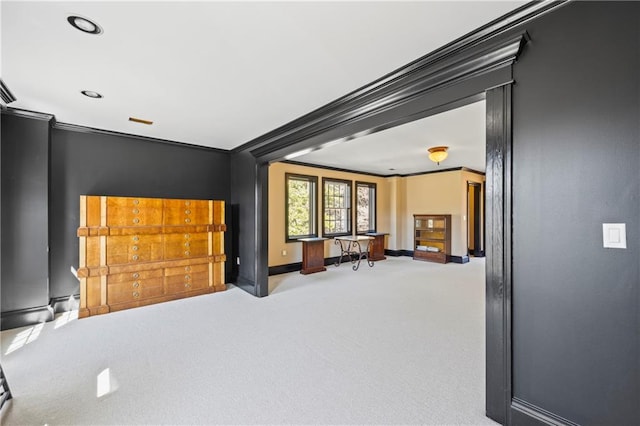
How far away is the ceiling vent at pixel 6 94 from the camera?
8.31ft

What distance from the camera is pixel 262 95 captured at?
277 centimetres

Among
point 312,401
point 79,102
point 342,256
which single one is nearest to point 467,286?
point 342,256

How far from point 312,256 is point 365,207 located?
269cm

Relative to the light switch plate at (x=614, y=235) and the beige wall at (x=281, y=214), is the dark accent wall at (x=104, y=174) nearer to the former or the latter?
the beige wall at (x=281, y=214)

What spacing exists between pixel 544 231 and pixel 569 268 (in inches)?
A: 8.4

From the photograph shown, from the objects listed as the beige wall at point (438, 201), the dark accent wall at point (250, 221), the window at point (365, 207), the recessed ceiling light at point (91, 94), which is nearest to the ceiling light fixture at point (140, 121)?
the recessed ceiling light at point (91, 94)

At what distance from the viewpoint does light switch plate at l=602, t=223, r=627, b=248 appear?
4.33 ft

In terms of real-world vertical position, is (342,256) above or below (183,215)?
below

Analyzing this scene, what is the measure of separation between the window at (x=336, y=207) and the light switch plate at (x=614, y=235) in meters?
5.56

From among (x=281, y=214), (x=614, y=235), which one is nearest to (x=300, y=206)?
(x=281, y=214)

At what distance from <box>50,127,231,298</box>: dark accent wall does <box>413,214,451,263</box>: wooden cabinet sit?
5.46m

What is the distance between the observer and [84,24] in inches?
68.2

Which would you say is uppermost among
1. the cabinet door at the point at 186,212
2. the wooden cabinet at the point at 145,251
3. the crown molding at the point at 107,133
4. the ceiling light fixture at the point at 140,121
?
the ceiling light fixture at the point at 140,121

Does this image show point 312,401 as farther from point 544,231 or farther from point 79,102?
point 79,102
